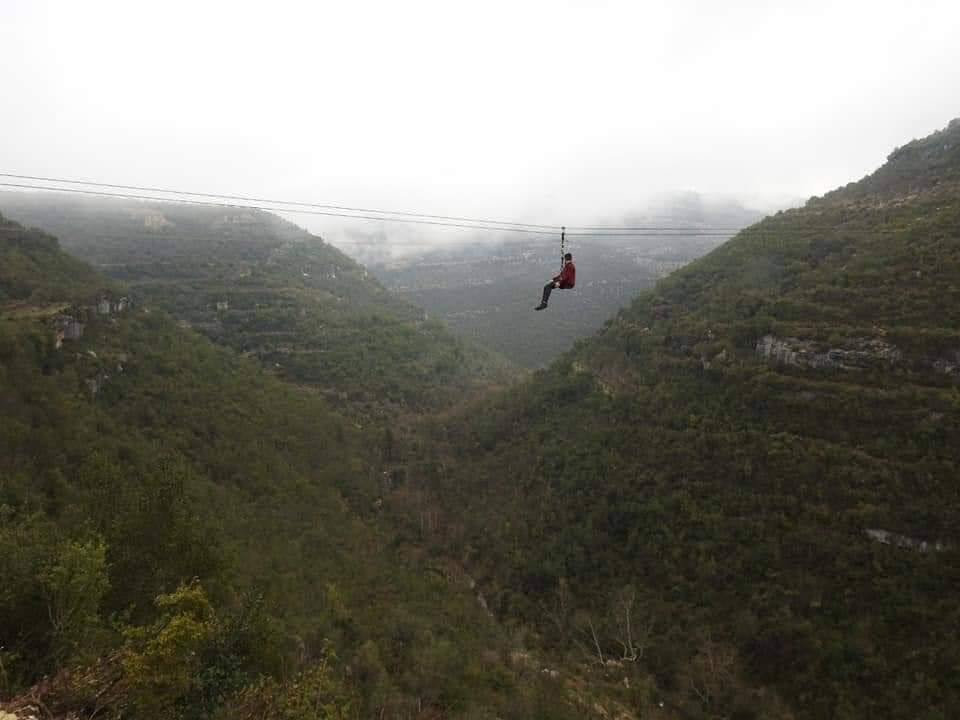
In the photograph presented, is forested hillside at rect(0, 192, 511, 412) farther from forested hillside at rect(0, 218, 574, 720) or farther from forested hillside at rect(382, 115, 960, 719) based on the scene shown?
forested hillside at rect(382, 115, 960, 719)

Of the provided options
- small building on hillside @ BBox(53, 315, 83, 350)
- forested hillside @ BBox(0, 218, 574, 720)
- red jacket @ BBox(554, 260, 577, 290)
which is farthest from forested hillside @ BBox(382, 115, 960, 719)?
small building on hillside @ BBox(53, 315, 83, 350)

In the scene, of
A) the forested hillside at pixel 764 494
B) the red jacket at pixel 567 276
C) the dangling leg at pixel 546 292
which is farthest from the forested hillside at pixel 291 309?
the red jacket at pixel 567 276

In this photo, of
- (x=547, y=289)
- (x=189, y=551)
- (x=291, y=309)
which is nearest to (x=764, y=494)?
(x=547, y=289)

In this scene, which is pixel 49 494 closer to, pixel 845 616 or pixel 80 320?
pixel 80 320

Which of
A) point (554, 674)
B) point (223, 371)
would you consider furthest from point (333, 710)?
point (223, 371)

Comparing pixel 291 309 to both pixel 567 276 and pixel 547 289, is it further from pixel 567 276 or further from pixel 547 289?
pixel 567 276

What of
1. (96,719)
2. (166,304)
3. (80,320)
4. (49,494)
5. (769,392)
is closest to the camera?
(96,719)

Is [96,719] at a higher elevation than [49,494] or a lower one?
higher
